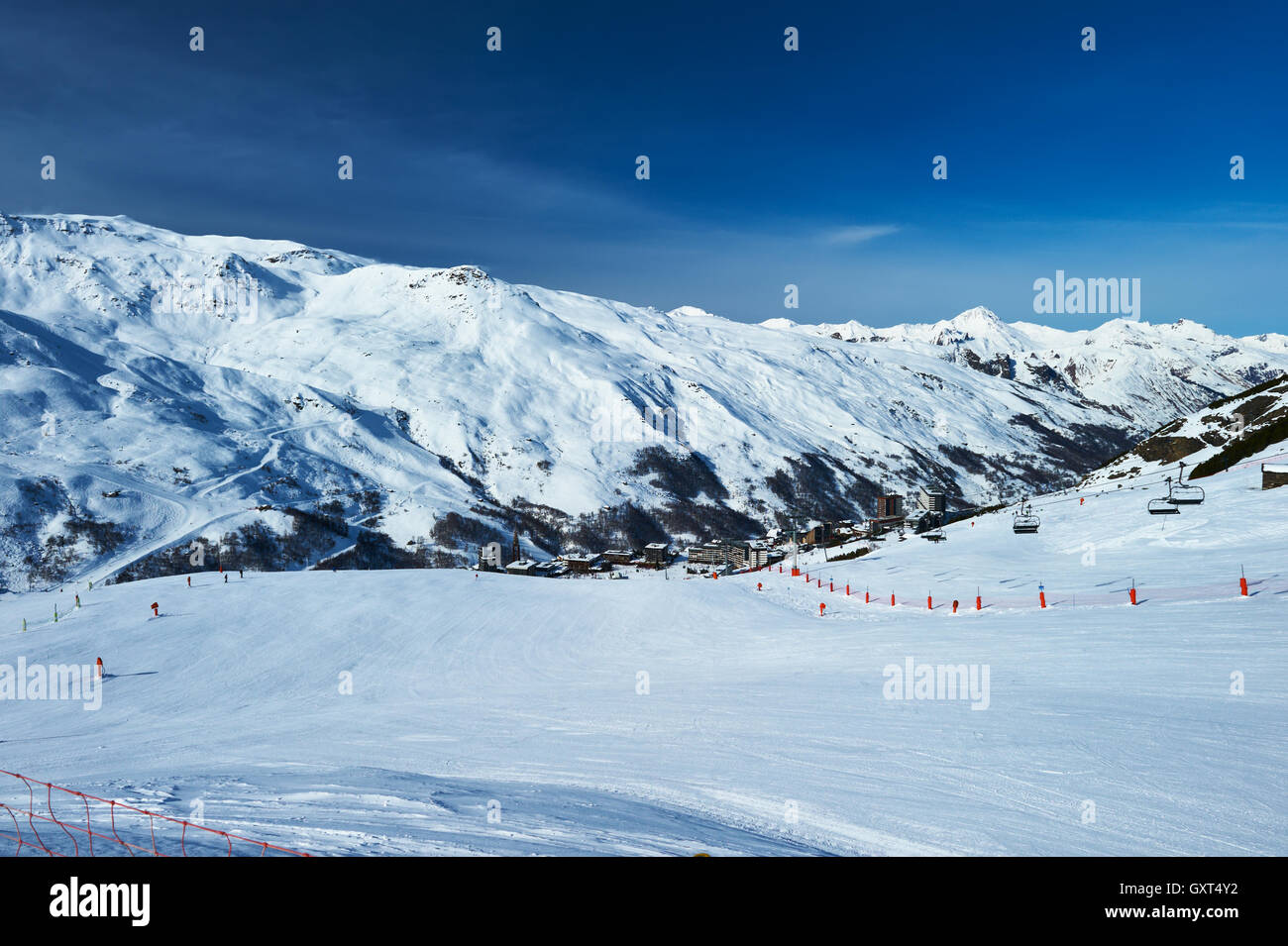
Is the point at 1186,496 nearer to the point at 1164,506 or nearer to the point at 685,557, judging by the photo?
the point at 1164,506

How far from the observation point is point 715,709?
55.4 ft

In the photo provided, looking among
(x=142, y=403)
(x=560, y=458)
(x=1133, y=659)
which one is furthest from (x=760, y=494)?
(x=1133, y=659)

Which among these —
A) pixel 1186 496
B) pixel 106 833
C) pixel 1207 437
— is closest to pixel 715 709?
pixel 106 833

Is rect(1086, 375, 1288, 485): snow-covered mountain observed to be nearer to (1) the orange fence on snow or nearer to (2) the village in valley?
(2) the village in valley

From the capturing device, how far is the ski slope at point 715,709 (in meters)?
9.18

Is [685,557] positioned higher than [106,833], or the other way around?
[106,833]

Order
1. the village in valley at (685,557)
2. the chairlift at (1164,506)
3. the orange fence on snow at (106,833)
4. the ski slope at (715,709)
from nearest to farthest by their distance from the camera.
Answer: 1. the orange fence on snow at (106,833)
2. the ski slope at (715,709)
3. the chairlift at (1164,506)
4. the village in valley at (685,557)

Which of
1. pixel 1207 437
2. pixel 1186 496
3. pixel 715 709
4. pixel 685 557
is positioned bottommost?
pixel 685 557

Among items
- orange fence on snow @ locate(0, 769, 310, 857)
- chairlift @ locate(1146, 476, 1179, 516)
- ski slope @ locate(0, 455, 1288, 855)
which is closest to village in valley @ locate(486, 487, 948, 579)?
chairlift @ locate(1146, 476, 1179, 516)

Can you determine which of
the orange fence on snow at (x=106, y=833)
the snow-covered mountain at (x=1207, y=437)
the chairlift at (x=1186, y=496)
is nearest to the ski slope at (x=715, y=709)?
the orange fence on snow at (x=106, y=833)

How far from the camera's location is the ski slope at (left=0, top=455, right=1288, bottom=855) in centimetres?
918

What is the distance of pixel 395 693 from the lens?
23797 mm

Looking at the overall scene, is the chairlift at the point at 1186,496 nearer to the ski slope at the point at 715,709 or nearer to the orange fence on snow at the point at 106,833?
the ski slope at the point at 715,709
